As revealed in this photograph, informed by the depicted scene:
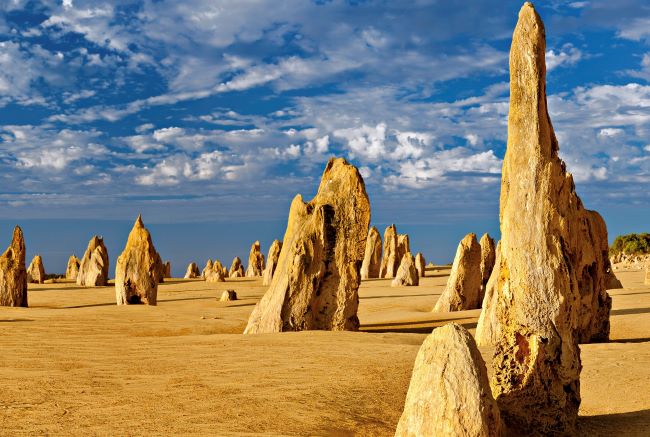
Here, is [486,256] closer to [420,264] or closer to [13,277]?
[13,277]

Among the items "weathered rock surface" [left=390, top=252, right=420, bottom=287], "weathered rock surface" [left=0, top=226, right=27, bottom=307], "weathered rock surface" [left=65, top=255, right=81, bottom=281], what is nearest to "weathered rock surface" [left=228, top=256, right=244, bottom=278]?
"weathered rock surface" [left=65, top=255, right=81, bottom=281]

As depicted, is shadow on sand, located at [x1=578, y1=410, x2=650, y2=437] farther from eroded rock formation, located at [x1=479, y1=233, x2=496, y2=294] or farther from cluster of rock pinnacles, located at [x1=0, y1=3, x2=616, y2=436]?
eroded rock formation, located at [x1=479, y1=233, x2=496, y2=294]

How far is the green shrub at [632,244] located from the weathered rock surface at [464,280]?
45044 mm

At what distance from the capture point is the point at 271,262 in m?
38.0

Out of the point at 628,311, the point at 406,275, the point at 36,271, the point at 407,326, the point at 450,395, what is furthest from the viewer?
the point at 36,271

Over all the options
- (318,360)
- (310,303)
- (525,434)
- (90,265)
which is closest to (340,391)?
(318,360)

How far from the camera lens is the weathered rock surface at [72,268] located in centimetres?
4388

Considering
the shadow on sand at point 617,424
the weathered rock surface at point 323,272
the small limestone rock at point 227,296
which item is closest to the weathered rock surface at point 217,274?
the small limestone rock at point 227,296

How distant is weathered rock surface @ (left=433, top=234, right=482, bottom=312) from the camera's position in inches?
756

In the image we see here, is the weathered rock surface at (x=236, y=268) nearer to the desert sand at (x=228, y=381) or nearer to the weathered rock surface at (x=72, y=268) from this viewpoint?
the weathered rock surface at (x=72, y=268)

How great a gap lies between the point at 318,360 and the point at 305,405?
7.51 feet

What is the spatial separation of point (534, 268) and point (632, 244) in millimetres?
58506

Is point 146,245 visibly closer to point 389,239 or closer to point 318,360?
point 318,360

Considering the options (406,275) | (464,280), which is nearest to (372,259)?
(406,275)
